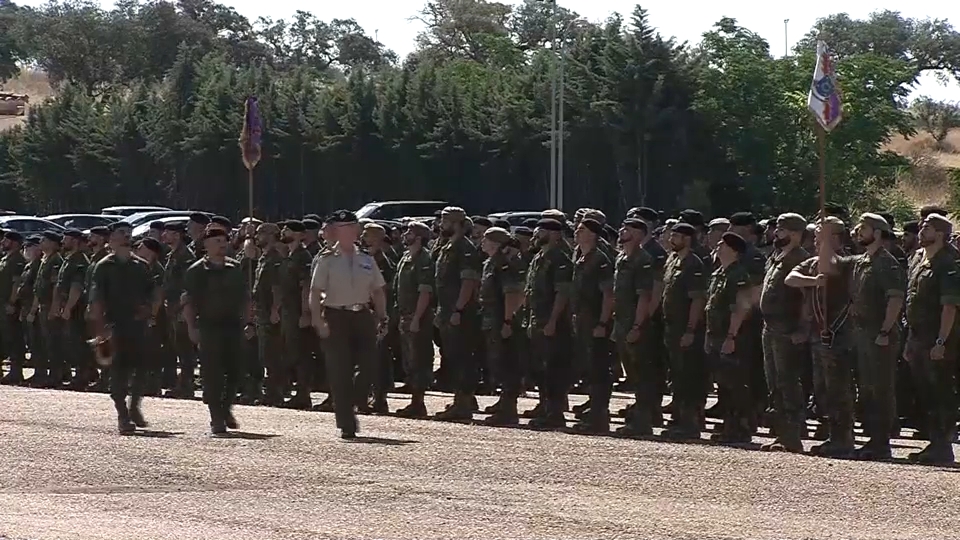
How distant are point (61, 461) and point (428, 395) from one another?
7592 millimetres

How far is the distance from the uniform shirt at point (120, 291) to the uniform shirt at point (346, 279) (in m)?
2.06

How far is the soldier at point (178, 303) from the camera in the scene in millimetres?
20344

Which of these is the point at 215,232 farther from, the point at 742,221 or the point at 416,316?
the point at 742,221

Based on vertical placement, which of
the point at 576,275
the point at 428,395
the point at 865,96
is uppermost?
the point at 865,96

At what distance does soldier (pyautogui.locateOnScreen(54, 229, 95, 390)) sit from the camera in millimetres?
22938

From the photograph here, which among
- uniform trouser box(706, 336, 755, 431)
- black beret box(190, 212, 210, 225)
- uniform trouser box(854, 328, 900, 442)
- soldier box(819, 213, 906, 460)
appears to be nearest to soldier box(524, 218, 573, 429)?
uniform trouser box(706, 336, 755, 431)

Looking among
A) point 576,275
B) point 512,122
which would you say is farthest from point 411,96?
point 576,275

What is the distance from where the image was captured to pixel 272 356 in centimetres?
2033

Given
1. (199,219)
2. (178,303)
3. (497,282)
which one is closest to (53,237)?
(199,219)

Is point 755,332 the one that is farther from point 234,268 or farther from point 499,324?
point 234,268

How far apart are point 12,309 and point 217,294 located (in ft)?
30.4

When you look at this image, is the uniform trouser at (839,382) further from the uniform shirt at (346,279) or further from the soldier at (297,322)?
the soldier at (297,322)

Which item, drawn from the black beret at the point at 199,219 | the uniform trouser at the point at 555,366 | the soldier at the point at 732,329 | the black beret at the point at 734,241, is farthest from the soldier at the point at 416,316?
the black beret at the point at 734,241

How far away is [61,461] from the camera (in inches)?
569
